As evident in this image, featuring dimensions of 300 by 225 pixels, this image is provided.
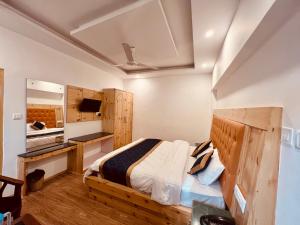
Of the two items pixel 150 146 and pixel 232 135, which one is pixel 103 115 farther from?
pixel 232 135

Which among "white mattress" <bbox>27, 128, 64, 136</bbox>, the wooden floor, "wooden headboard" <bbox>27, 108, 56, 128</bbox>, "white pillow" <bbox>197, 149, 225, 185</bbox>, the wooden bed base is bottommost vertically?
the wooden floor

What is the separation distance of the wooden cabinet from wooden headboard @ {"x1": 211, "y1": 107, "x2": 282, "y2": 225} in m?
3.51

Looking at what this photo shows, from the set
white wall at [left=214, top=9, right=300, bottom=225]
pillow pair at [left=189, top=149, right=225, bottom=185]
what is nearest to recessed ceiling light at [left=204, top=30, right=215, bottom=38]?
white wall at [left=214, top=9, right=300, bottom=225]

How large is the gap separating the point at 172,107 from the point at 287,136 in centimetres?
401

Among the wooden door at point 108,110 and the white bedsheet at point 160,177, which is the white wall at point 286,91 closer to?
the white bedsheet at point 160,177

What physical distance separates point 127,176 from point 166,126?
3.07m

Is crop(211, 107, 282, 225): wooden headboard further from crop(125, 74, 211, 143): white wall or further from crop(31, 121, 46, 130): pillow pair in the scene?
crop(31, 121, 46, 130): pillow pair

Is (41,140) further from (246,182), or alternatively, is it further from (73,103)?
(246,182)

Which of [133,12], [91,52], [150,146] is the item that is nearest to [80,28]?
[133,12]

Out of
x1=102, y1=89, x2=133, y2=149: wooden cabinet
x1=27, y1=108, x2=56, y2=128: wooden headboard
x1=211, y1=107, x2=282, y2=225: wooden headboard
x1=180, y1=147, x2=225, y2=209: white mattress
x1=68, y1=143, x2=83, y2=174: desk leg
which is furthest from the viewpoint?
x1=102, y1=89, x2=133, y2=149: wooden cabinet

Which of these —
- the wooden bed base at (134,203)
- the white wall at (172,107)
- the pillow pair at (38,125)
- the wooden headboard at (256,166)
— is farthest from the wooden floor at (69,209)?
the white wall at (172,107)

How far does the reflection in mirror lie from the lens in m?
2.55

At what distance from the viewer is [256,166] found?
3.66ft

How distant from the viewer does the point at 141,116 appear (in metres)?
5.29
